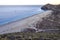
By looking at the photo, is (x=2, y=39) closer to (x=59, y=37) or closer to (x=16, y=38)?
(x=16, y=38)

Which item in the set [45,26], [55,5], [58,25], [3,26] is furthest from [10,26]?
[55,5]

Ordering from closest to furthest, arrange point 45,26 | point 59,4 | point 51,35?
point 51,35 < point 45,26 < point 59,4

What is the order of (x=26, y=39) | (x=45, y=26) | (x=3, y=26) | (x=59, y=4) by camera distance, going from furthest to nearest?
(x=59, y=4) → (x=3, y=26) → (x=45, y=26) → (x=26, y=39)

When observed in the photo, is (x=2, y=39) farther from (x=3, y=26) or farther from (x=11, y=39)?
(x=3, y=26)

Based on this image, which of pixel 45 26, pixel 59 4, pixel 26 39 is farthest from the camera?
pixel 59 4

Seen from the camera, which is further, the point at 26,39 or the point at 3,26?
the point at 3,26

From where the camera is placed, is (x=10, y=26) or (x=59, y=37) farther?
(x=10, y=26)

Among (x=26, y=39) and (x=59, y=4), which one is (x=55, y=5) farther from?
(x=26, y=39)

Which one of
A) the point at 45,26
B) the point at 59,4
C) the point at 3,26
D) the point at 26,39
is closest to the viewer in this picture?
the point at 26,39

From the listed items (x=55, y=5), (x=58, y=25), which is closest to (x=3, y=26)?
(x=58, y=25)
